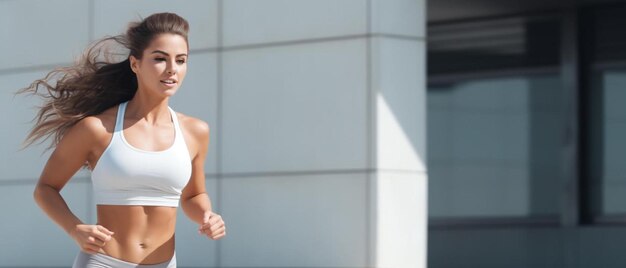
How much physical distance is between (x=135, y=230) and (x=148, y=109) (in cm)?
48

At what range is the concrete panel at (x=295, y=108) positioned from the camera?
→ 9.99 m

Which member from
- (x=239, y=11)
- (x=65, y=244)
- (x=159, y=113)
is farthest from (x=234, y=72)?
(x=159, y=113)

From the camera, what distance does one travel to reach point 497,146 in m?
13.8

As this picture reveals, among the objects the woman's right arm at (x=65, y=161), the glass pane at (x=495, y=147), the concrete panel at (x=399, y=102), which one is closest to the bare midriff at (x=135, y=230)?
the woman's right arm at (x=65, y=161)

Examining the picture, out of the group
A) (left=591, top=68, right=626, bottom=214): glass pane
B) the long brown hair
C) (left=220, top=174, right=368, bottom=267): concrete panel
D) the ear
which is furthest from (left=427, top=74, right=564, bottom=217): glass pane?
the ear

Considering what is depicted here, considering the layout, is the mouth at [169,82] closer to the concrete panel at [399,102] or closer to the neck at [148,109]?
the neck at [148,109]

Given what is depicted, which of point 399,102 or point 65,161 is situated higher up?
point 399,102

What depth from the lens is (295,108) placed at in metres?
10.3

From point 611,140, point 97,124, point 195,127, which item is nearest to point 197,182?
point 195,127

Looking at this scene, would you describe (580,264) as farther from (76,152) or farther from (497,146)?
(76,152)

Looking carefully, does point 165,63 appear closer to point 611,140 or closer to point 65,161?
point 65,161

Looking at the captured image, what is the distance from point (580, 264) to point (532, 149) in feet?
4.42

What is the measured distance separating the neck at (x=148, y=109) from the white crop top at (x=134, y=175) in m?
0.12

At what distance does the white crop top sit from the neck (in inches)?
4.8
